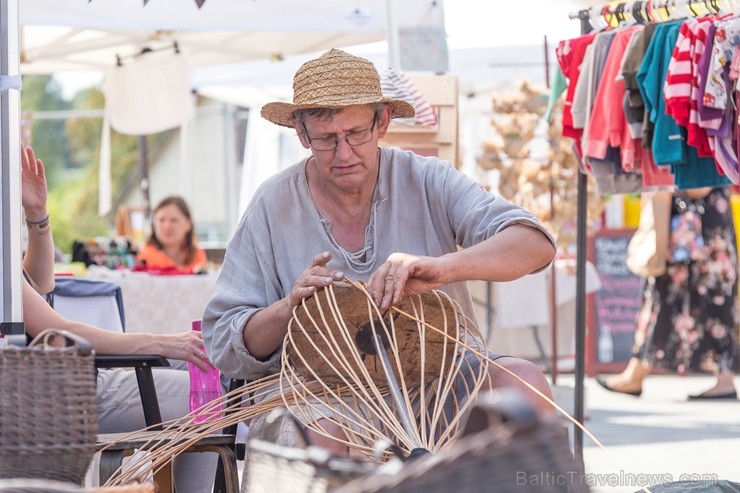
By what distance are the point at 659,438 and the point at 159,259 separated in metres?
3.13

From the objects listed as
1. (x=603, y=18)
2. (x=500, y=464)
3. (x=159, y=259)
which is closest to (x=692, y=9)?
(x=603, y=18)

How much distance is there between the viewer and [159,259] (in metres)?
7.17

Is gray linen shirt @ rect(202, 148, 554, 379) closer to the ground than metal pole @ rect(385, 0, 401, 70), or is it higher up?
closer to the ground

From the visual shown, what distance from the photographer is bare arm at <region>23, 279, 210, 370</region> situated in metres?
3.15

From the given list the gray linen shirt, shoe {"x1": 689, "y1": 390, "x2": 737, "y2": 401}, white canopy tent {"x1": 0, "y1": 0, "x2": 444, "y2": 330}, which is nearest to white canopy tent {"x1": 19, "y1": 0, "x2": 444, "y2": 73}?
white canopy tent {"x1": 0, "y1": 0, "x2": 444, "y2": 330}

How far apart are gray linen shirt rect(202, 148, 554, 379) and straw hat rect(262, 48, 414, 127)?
20 cm

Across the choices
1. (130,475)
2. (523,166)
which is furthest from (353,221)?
(523,166)

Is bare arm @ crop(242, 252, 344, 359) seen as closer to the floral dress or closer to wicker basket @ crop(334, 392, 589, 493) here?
wicker basket @ crop(334, 392, 589, 493)

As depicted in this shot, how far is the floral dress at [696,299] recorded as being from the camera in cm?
733

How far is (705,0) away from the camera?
14.9 feet

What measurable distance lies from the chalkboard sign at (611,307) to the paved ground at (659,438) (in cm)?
75

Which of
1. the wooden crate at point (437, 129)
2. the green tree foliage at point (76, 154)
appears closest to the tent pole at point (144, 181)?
the wooden crate at point (437, 129)

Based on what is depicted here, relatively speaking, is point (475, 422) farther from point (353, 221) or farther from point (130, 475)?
point (353, 221)

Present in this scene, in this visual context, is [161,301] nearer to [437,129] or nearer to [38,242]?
[437,129]
